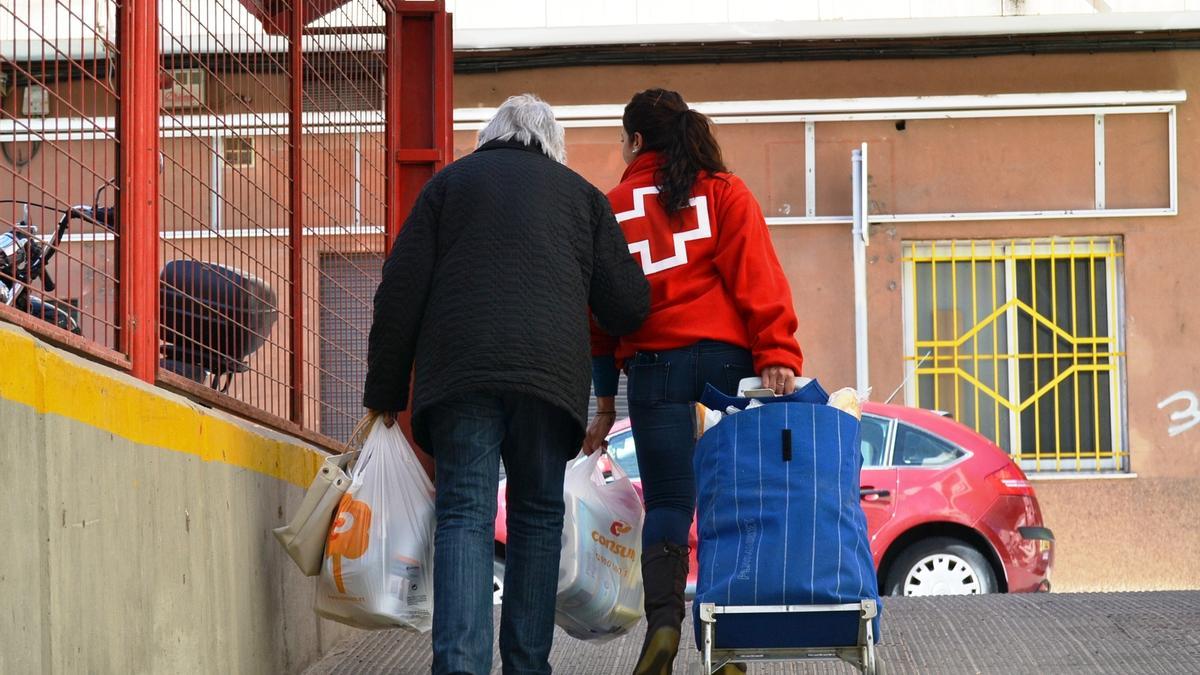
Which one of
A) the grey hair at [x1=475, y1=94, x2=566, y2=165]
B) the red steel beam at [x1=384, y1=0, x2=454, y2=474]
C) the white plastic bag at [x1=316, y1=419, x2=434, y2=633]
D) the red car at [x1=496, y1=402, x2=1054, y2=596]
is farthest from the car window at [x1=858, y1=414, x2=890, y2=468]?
the white plastic bag at [x1=316, y1=419, x2=434, y2=633]

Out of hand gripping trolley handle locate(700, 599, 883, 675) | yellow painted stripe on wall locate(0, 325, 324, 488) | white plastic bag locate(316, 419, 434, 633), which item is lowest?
hand gripping trolley handle locate(700, 599, 883, 675)

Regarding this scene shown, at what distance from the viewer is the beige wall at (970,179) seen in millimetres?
14828

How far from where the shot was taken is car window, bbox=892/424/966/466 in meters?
10.5

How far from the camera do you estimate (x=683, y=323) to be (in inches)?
206

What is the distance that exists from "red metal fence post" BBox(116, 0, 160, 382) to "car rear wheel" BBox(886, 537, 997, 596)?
263 inches

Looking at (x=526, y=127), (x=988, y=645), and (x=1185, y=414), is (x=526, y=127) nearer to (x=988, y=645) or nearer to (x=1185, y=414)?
(x=988, y=645)

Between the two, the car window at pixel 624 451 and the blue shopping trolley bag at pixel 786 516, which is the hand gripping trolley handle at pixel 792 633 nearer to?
the blue shopping trolley bag at pixel 786 516

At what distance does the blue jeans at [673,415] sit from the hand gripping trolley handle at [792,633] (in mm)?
656

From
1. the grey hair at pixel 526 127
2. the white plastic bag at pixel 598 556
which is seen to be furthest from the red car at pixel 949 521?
the grey hair at pixel 526 127

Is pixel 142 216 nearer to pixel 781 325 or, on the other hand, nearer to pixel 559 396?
pixel 559 396

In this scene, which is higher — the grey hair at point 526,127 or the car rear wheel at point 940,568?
the grey hair at point 526,127

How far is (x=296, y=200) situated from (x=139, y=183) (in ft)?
4.59

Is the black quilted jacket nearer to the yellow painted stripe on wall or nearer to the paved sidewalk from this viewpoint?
the yellow painted stripe on wall

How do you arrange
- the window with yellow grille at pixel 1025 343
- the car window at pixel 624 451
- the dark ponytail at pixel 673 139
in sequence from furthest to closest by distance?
the window with yellow grille at pixel 1025 343 < the car window at pixel 624 451 < the dark ponytail at pixel 673 139
